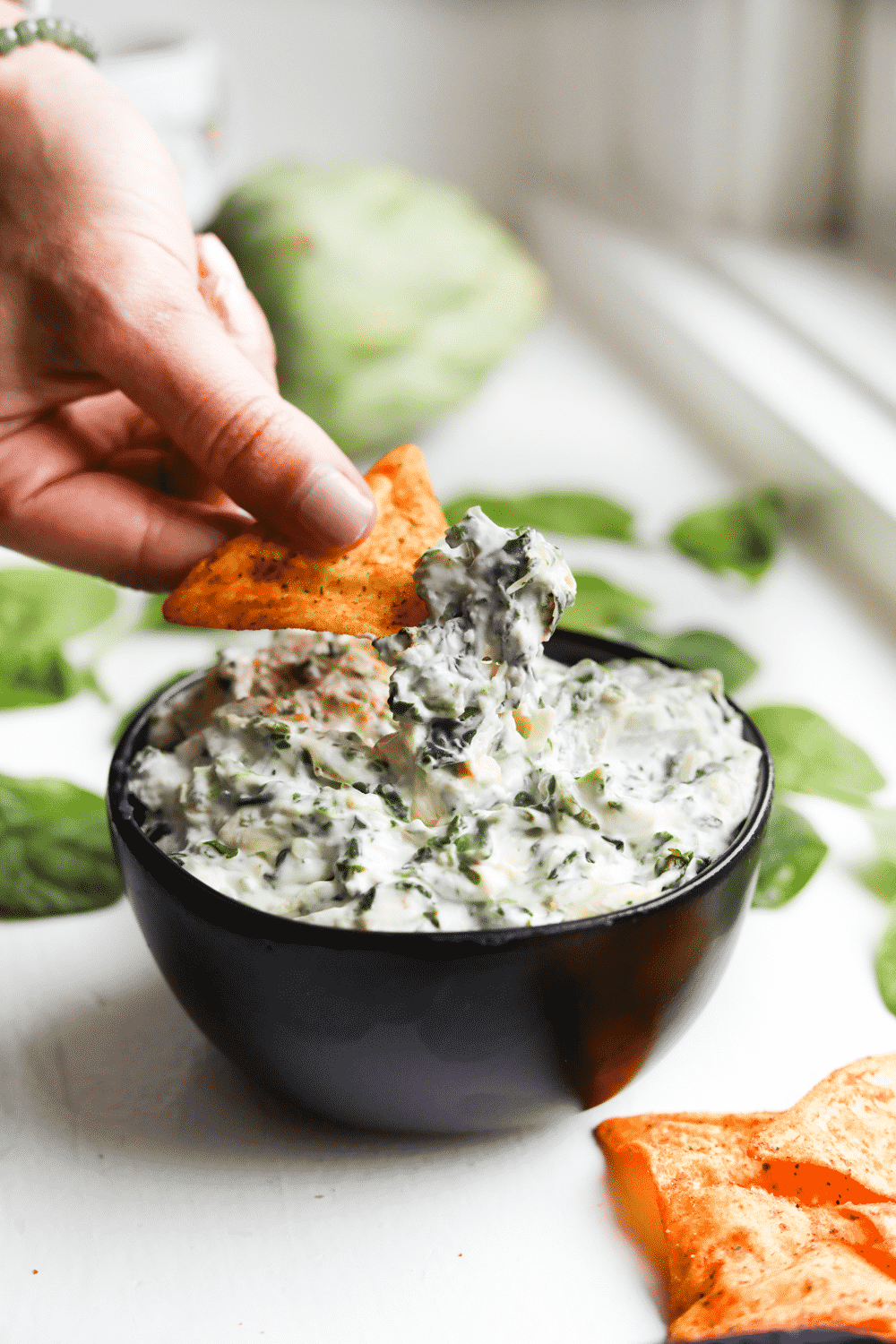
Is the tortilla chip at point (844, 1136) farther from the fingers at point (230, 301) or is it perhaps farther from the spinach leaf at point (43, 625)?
the spinach leaf at point (43, 625)

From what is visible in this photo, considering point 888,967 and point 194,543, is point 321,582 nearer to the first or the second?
point 194,543

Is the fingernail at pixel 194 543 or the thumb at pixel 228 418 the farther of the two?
the fingernail at pixel 194 543

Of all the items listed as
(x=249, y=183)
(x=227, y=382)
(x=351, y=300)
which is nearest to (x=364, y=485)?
(x=227, y=382)

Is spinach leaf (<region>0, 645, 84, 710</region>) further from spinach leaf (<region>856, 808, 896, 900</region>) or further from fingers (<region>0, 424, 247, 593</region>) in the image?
spinach leaf (<region>856, 808, 896, 900</region>)

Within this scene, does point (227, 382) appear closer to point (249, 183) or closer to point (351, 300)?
point (351, 300)

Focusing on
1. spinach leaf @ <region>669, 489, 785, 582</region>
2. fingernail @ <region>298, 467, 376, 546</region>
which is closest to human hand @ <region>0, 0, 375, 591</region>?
fingernail @ <region>298, 467, 376, 546</region>

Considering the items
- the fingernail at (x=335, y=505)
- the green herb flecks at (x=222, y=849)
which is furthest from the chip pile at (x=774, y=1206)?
the fingernail at (x=335, y=505)
